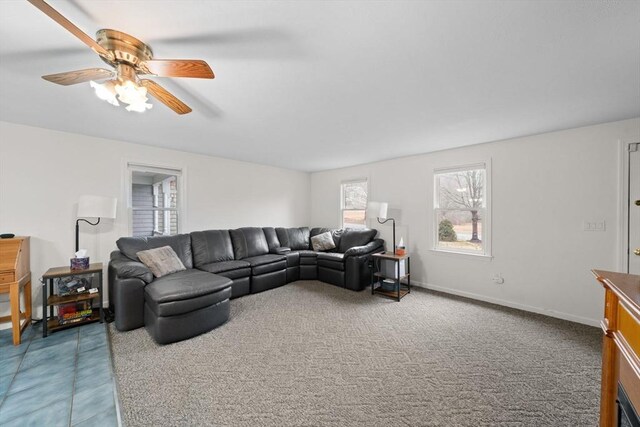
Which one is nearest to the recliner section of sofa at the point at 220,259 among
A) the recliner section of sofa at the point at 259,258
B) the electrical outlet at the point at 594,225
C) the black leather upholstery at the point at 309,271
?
the recliner section of sofa at the point at 259,258

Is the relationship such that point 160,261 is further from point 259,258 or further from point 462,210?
point 462,210

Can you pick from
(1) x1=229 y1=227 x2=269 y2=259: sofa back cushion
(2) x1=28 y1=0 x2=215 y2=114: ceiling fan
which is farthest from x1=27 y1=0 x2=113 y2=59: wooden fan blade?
(1) x1=229 y1=227 x2=269 y2=259: sofa back cushion

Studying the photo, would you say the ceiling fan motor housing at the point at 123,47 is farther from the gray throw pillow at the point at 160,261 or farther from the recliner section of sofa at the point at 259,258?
the recliner section of sofa at the point at 259,258

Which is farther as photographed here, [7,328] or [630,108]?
[7,328]

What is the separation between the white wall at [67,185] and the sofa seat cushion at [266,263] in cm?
108

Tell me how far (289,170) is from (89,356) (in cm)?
451

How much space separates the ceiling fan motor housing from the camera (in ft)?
4.49

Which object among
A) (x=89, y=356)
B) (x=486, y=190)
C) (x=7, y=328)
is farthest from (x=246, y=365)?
(x=486, y=190)

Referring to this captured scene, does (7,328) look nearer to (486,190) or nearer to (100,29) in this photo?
(100,29)

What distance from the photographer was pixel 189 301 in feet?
8.20

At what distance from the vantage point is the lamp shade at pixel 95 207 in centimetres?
289

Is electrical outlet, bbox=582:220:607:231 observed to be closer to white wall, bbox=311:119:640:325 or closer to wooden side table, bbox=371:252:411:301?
white wall, bbox=311:119:640:325

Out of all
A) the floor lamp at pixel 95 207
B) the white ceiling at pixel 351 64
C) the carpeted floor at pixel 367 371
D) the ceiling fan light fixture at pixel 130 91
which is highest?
the white ceiling at pixel 351 64

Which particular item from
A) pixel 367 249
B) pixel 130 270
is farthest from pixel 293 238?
pixel 130 270
